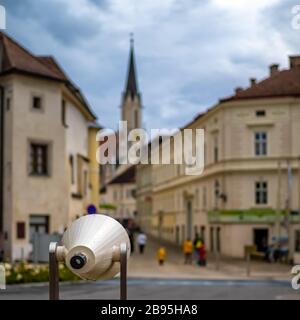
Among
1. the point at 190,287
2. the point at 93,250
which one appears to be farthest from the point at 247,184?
the point at 93,250

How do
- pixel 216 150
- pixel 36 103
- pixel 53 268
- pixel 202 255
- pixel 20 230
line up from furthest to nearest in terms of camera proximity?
pixel 216 150, pixel 36 103, pixel 20 230, pixel 202 255, pixel 53 268

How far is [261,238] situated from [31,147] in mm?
14628

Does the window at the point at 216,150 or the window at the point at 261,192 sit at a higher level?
the window at the point at 216,150

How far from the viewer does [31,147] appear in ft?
106

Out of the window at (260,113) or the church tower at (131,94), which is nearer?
the church tower at (131,94)

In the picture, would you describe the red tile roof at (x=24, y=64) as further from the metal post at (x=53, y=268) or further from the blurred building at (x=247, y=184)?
the metal post at (x=53, y=268)

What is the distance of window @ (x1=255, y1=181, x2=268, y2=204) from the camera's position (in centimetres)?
4034

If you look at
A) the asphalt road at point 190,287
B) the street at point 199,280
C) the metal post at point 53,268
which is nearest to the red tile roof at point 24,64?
the street at point 199,280

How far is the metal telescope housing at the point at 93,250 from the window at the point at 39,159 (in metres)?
28.4

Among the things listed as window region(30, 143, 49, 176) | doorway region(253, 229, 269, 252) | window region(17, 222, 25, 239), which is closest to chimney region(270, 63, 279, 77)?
window region(17, 222, 25, 239)

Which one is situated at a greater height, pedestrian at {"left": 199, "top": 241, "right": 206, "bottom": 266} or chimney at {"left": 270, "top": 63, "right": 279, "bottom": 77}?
chimney at {"left": 270, "top": 63, "right": 279, "bottom": 77}

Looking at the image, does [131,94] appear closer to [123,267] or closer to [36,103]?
[36,103]

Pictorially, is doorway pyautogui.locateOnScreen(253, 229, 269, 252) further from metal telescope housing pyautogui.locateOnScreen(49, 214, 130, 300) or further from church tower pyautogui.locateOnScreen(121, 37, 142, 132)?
metal telescope housing pyautogui.locateOnScreen(49, 214, 130, 300)

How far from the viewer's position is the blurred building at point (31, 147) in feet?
103
